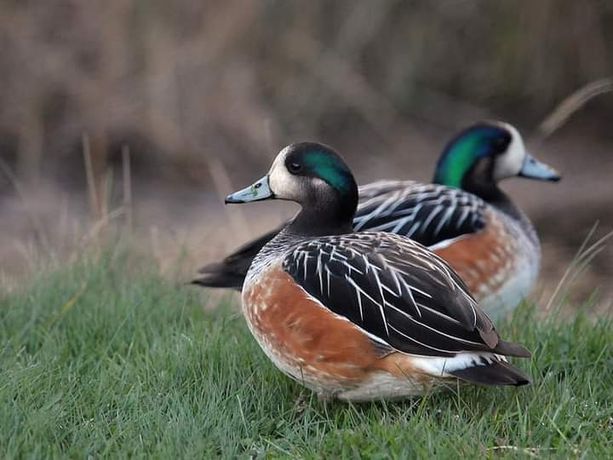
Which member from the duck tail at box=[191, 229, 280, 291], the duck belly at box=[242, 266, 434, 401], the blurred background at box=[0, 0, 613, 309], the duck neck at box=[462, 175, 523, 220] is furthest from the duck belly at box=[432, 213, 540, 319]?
the blurred background at box=[0, 0, 613, 309]

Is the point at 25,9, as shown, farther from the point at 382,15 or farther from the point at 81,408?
the point at 81,408

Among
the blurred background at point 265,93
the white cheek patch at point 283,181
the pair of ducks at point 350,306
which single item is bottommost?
the blurred background at point 265,93

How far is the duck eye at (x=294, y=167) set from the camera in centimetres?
389

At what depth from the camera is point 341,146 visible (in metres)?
9.37

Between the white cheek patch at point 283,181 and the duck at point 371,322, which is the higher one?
the white cheek patch at point 283,181

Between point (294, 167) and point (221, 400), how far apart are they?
0.87 meters

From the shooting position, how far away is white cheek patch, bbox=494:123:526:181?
554 cm

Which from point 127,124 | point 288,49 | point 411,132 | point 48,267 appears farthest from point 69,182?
point 48,267

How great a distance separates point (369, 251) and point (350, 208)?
334mm

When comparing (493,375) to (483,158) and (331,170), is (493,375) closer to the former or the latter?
(331,170)

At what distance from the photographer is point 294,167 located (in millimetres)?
3910

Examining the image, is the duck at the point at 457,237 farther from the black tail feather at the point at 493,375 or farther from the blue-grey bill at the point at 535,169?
the black tail feather at the point at 493,375

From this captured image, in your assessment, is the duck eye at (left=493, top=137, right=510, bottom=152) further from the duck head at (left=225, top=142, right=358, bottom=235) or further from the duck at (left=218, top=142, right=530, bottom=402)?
the duck at (left=218, top=142, right=530, bottom=402)

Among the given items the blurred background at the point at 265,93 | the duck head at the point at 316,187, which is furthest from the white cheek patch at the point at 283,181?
the blurred background at the point at 265,93
